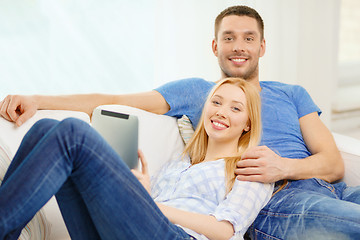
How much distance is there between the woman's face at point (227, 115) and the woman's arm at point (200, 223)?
37cm

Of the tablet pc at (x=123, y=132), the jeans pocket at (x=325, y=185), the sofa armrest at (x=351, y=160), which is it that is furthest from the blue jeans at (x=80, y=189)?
the sofa armrest at (x=351, y=160)

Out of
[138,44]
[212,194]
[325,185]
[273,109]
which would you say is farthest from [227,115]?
[138,44]

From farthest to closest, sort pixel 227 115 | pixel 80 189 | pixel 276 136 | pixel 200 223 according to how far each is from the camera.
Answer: pixel 276 136 → pixel 227 115 → pixel 200 223 → pixel 80 189

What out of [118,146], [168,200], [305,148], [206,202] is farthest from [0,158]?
[305,148]

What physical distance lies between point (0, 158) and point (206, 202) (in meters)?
0.69

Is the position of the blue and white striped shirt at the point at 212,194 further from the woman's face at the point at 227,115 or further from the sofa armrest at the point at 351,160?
the sofa armrest at the point at 351,160

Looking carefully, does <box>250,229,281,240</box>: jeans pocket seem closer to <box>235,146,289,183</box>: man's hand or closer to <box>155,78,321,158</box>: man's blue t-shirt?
<box>235,146,289,183</box>: man's hand

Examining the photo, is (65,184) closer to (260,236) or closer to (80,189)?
(80,189)

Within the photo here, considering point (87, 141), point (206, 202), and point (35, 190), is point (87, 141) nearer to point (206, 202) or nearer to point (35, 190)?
point (35, 190)

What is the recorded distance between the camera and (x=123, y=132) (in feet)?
4.70

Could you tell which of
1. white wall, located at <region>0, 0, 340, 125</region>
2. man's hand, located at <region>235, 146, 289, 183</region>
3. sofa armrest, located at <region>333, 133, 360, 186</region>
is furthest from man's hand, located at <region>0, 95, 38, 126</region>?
sofa armrest, located at <region>333, 133, 360, 186</region>

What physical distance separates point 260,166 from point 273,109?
51cm

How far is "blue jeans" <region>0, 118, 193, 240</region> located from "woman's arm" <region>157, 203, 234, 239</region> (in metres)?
0.04

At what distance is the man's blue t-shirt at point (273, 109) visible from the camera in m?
1.95
